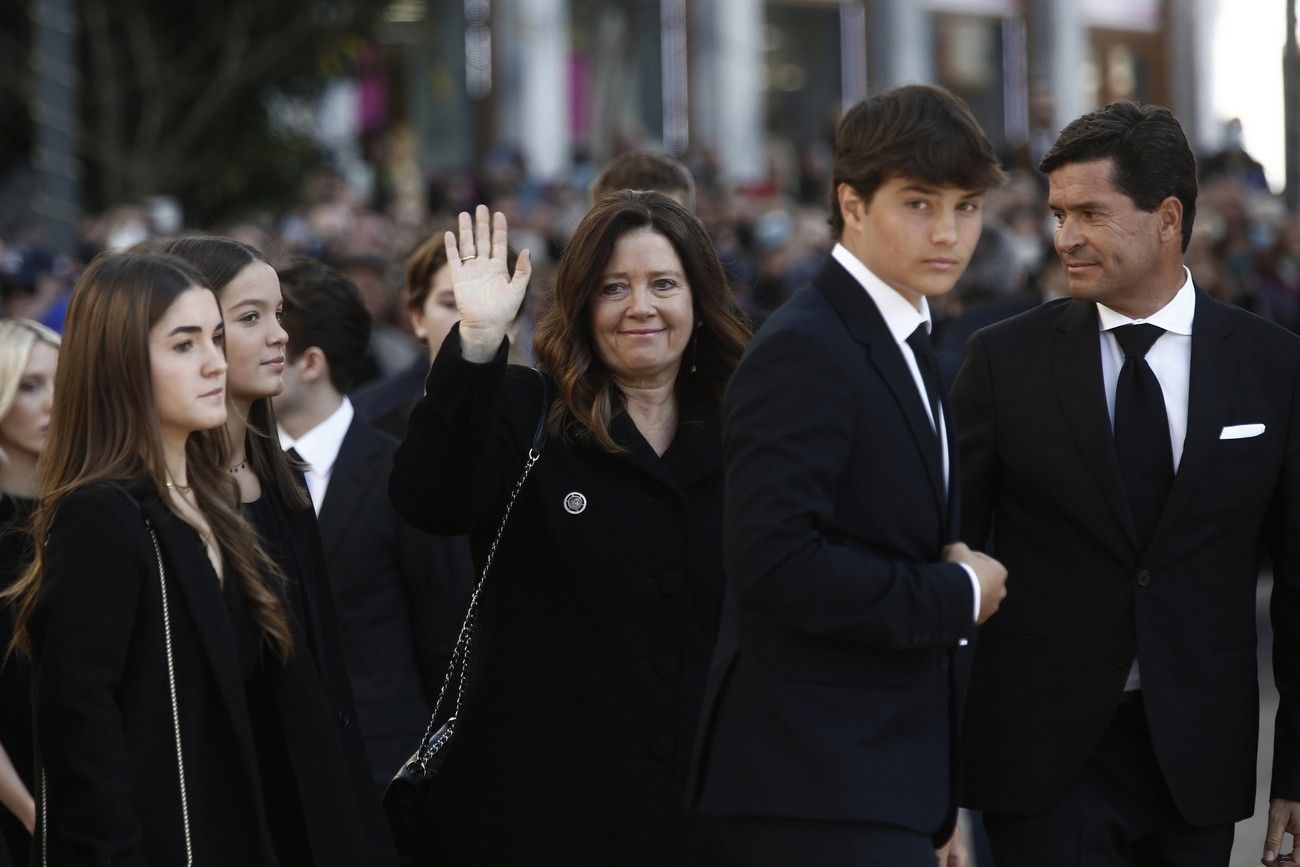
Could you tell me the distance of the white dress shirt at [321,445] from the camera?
559 centimetres

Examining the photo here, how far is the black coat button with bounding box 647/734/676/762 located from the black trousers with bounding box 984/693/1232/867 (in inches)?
31.3

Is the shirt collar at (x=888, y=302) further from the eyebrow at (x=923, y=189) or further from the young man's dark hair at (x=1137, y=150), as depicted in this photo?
the young man's dark hair at (x=1137, y=150)

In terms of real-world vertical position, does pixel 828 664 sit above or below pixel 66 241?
below

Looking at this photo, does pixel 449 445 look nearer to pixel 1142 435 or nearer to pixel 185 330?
pixel 185 330

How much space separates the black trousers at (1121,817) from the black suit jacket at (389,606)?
1.73 m

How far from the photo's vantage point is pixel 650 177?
632 cm

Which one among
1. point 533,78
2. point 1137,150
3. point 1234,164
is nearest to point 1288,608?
point 1137,150

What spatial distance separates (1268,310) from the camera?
523 inches

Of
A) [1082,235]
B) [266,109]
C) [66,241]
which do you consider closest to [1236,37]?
[266,109]

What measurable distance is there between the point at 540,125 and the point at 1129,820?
73.9ft

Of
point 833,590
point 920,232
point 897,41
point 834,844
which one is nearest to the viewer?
point 833,590

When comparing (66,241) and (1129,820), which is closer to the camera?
(1129,820)

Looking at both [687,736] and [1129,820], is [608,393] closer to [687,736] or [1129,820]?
[687,736]

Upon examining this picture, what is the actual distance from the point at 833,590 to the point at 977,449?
1269mm
